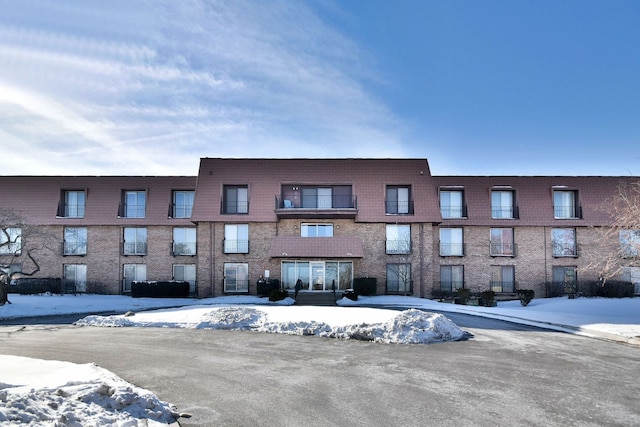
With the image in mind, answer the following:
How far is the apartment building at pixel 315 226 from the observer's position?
35312 millimetres

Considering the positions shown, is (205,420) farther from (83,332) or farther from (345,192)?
(345,192)

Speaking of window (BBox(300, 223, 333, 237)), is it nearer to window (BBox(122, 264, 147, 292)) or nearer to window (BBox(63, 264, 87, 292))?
window (BBox(122, 264, 147, 292))

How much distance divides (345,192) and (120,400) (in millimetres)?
29813

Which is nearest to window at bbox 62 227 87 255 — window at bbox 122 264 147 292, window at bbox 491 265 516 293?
window at bbox 122 264 147 292

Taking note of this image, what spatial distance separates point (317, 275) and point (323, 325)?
18464mm

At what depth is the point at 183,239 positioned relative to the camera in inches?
1462

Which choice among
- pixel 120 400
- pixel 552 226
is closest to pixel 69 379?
pixel 120 400

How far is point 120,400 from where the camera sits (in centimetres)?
714

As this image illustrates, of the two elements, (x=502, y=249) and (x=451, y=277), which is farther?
(x=502, y=249)

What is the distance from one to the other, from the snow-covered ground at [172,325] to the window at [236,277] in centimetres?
191

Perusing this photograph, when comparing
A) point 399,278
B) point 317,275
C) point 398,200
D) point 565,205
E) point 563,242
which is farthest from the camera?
point 565,205

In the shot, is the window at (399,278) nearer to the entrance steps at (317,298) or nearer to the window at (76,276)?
the entrance steps at (317,298)

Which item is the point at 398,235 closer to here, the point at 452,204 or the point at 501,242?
the point at 452,204

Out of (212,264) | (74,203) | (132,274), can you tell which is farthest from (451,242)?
(74,203)
